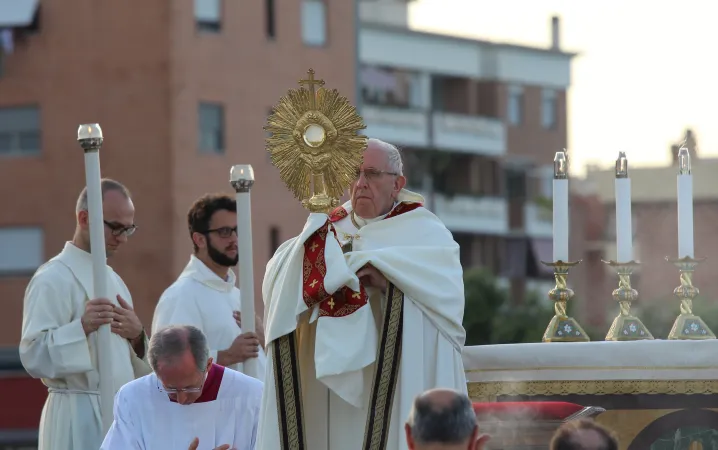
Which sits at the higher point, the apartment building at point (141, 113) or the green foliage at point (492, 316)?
the apartment building at point (141, 113)

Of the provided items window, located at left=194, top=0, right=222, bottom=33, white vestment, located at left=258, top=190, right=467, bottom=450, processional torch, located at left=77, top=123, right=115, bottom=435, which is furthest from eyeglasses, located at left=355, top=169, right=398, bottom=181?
window, located at left=194, top=0, right=222, bottom=33

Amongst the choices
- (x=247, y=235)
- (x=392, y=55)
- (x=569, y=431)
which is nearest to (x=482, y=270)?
(x=392, y=55)

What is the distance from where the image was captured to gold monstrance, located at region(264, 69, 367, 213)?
291 inches

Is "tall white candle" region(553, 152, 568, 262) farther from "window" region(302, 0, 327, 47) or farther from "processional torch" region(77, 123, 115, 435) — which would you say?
"window" region(302, 0, 327, 47)

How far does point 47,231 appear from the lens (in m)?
35.9

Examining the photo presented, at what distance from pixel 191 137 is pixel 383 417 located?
28317 mm

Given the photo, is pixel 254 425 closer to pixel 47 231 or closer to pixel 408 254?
pixel 408 254

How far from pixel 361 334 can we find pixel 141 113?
28183 millimetres

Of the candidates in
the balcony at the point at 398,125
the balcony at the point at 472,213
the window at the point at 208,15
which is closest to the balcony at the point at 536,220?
the balcony at the point at 472,213

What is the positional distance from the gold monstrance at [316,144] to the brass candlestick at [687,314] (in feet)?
4.93

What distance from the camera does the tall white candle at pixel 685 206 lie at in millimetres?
8039

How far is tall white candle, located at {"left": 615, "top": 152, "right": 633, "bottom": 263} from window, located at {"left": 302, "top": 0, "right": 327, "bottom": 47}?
29281mm

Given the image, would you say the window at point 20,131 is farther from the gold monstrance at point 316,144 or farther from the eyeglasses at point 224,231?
the gold monstrance at point 316,144

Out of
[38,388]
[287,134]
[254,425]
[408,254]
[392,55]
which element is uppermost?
[392,55]
